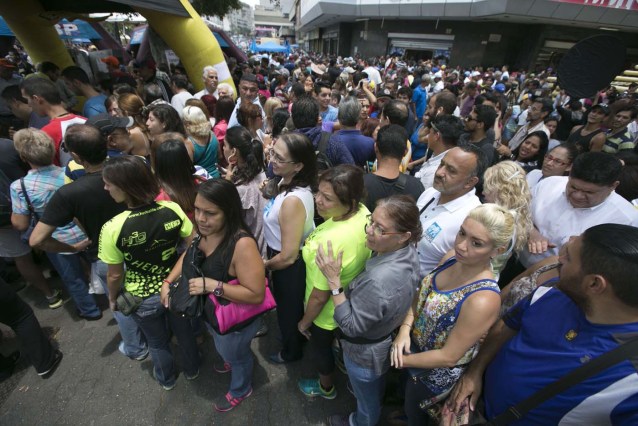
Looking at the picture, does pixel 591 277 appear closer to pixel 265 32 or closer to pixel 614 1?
pixel 614 1

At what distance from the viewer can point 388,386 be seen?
8.21 feet

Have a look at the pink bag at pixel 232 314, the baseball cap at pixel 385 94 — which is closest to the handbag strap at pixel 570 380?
the pink bag at pixel 232 314

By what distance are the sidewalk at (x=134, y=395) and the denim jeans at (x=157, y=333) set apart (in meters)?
0.18

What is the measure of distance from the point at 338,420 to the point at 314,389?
0.31m

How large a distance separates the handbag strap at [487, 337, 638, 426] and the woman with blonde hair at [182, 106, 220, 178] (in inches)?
135

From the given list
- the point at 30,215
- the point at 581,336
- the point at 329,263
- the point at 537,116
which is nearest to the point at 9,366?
the point at 30,215

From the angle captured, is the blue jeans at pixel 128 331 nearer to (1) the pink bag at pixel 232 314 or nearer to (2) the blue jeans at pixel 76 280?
(2) the blue jeans at pixel 76 280

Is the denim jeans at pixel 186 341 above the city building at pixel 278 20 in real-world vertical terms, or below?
below

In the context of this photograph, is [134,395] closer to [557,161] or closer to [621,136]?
[557,161]

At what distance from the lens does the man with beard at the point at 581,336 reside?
3.49 feet

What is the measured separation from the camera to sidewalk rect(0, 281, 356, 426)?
2.24 meters

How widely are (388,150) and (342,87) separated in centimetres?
619

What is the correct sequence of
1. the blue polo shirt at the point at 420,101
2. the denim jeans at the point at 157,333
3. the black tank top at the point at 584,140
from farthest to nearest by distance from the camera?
the blue polo shirt at the point at 420,101
the black tank top at the point at 584,140
the denim jeans at the point at 157,333

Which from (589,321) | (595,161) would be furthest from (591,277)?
(595,161)
